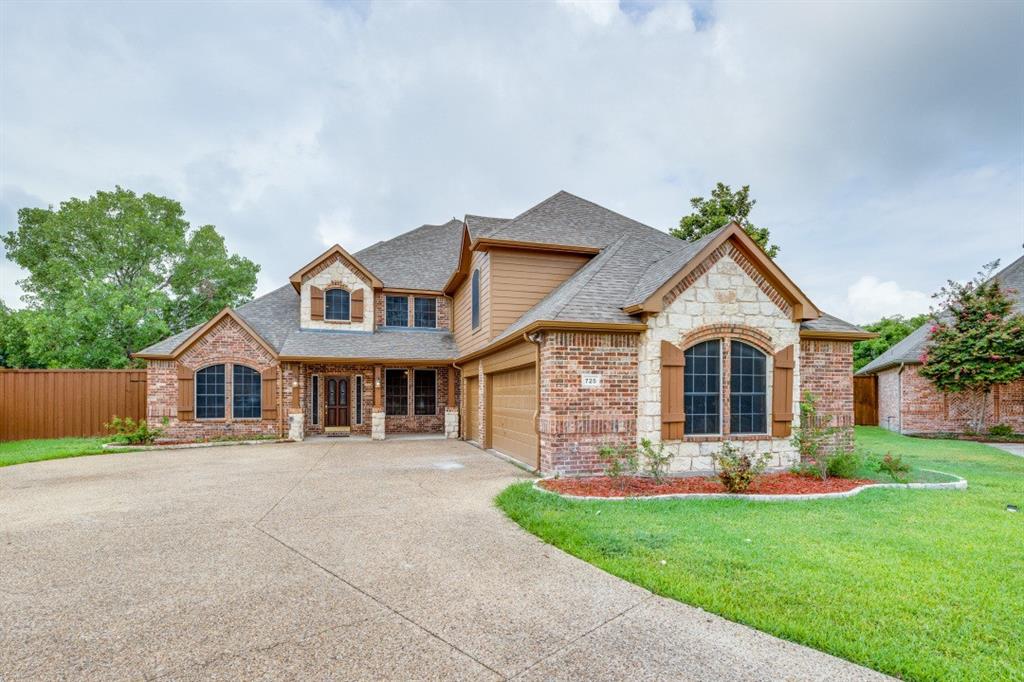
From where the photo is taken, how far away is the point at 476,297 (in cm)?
1458

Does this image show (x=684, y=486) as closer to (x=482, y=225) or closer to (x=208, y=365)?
(x=482, y=225)

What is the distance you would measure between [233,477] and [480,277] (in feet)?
25.2

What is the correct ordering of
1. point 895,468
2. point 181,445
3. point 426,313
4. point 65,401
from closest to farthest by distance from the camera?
1. point 895,468
2. point 181,445
3. point 65,401
4. point 426,313

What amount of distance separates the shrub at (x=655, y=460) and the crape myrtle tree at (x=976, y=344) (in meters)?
13.7

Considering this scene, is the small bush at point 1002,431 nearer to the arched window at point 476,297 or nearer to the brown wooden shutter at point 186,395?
the arched window at point 476,297

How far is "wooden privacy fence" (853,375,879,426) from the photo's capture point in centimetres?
2097

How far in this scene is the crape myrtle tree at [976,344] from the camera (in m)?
15.5

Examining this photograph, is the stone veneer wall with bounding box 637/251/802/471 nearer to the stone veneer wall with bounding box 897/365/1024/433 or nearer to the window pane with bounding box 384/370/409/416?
the window pane with bounding box 384/370/409/416

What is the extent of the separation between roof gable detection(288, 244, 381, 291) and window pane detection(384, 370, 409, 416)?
320 centimetres

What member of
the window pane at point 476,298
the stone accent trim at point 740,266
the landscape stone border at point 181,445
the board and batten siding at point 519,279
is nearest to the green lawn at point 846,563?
the stone accent trim at point 740,266

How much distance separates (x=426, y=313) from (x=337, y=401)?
4.41 meters

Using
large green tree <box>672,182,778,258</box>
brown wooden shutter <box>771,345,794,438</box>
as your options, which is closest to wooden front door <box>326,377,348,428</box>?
brown wooden shutter <box>771,345,794,438</box>

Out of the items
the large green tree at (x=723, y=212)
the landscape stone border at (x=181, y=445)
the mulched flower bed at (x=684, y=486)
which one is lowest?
the landscape stone border at (x=181, y=445)

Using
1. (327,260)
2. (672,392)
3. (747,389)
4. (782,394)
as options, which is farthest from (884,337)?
(327,260)
